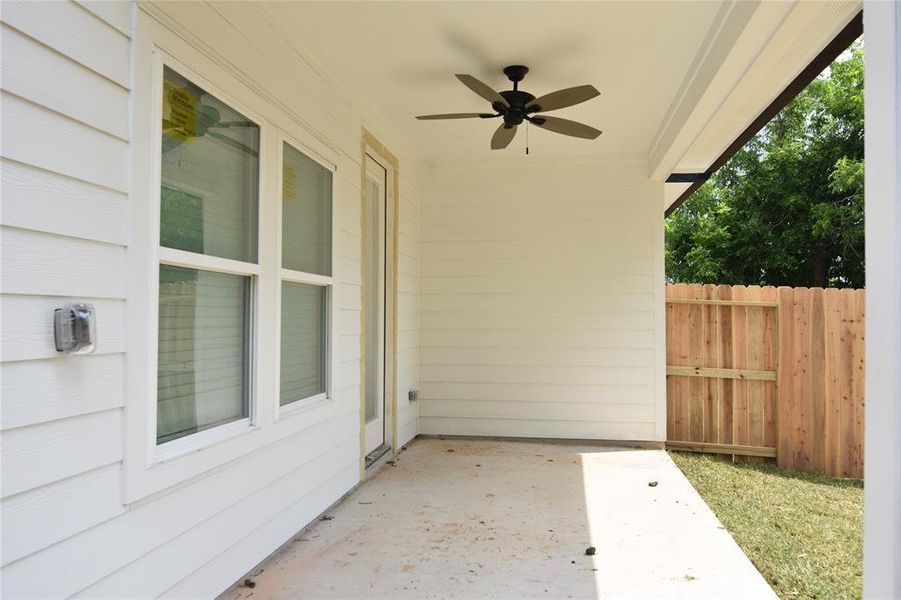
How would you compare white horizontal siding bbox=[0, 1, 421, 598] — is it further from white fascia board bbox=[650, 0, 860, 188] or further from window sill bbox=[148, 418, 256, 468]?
white fascia board bbox=[650, 0, 860, 188]

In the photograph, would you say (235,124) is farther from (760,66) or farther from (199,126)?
(760,66)

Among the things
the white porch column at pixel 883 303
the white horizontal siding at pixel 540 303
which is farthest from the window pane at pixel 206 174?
the white horizontal siding at pixel 540 303

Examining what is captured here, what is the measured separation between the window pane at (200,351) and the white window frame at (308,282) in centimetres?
24

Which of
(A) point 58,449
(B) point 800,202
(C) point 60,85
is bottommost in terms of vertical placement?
(A) point 58,449

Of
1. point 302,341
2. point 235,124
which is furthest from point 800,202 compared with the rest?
point 235,124

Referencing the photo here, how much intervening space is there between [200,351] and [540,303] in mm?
Result: 3694

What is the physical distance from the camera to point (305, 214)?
10.2ft

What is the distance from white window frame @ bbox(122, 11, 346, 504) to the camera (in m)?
1.79

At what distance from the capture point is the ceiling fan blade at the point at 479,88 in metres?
3.04

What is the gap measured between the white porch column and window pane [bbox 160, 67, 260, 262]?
2.07m

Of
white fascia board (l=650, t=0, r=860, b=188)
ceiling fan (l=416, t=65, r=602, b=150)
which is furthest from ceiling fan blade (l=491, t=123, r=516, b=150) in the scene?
white fascia board (l=650, t=0, r=860, b=188)

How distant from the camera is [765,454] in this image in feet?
16.9

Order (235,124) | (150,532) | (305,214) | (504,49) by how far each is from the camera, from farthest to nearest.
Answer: (504,49) → (305,214) → (235,124) → (150,532)

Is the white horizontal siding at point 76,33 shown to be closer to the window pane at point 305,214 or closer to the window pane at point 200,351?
the window pane at point 200,351
